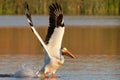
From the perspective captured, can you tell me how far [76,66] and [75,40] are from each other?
6.26 meters

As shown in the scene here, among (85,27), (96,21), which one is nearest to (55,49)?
(85,27)

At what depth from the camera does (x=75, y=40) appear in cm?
2083

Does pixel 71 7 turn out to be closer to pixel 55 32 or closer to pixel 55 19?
pixel 55 19

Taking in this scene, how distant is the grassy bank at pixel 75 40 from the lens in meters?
18.4

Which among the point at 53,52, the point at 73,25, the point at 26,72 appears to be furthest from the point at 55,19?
the point at 73,25

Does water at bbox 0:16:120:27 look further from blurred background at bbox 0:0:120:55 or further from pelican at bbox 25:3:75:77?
pelican at bbox 25:3:75:77

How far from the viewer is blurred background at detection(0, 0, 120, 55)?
19.6 m

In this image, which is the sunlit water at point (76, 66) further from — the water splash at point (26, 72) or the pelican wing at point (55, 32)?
the pelican wing at point (55, 32)

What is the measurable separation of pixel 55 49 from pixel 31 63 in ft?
5.80

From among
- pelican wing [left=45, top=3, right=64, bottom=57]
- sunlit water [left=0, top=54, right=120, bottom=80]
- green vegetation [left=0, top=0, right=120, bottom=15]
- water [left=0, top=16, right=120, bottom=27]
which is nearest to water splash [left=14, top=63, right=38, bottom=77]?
sunlit water [left=0, top=54, right=120, bottom=80]

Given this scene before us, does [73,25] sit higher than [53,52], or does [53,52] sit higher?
[53,52]

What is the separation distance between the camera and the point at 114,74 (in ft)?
43.8

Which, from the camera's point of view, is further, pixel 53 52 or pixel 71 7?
pixel 71 7

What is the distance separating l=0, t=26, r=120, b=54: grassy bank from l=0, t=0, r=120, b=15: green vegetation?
1283mm
